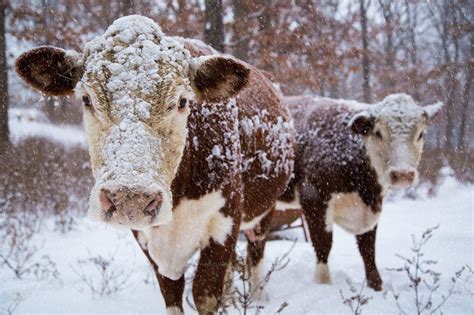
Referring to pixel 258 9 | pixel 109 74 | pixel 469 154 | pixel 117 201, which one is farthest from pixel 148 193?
pixel 469 154

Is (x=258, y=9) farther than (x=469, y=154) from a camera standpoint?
No

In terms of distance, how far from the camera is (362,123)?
481 centimetres

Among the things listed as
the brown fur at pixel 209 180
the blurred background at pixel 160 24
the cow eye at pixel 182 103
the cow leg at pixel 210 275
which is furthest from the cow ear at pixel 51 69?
the blurred background at pixel 160 24

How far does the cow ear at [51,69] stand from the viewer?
226 centimetres

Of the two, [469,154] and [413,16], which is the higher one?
[413,16]

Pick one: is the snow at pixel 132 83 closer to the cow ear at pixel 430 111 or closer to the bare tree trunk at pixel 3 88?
the cow ear at pixel 430 111

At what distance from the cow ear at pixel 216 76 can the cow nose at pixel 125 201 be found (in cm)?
84

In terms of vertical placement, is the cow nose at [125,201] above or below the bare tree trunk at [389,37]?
below

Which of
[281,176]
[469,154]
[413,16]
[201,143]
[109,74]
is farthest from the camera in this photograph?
[413,16]

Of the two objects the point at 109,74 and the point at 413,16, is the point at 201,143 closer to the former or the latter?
the point at 109,74

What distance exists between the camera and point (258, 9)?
667cm

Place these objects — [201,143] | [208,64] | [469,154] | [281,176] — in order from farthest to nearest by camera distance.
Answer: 1. [469,154]
2. [281,176]
3. [201,143]
4. [208,64]

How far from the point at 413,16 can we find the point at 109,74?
16.2 metres

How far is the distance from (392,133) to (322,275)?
1.71 meters
